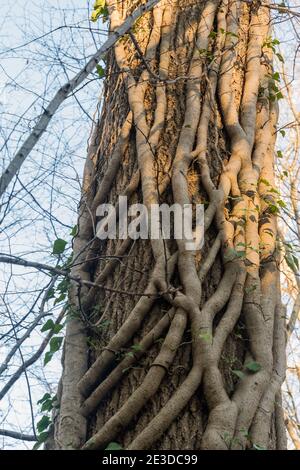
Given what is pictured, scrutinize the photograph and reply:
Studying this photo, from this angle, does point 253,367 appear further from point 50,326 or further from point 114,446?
point 50,326

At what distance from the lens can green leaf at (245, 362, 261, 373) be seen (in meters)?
1.95

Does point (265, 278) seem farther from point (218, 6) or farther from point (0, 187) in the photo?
point (218, 6)

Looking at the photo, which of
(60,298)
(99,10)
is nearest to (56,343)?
(60,298)

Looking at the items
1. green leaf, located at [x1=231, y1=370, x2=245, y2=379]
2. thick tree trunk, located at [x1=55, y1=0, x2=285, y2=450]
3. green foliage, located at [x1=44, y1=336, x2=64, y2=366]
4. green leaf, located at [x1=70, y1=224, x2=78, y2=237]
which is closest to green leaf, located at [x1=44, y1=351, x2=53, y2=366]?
green foliage, located at [x1=44, y1=336, x2=64, y2=366]

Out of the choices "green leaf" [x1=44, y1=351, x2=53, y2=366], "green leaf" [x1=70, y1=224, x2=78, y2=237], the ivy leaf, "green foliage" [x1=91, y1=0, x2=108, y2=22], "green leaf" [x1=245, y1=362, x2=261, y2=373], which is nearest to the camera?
"green leaf" [x1=245, y1=362, x2=261, y2=373]

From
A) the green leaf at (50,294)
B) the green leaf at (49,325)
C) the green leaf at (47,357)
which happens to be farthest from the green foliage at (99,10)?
the green leaf at (47,357)

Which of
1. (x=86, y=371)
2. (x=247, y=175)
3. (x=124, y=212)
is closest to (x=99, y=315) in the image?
(x=86, y=371)

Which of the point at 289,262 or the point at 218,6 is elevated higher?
A: the point at 218,6

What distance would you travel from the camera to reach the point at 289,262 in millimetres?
2568

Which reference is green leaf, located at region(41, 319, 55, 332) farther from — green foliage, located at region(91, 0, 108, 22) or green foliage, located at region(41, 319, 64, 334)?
green foliage, located at region(91, 0, 108, 22)

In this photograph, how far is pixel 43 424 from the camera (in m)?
2.20

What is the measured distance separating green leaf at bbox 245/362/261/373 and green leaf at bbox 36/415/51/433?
71 cm

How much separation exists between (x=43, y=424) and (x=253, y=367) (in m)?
0.75

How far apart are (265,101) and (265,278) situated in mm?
840
